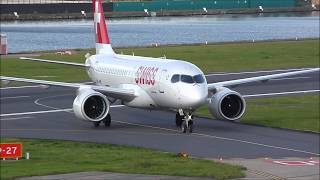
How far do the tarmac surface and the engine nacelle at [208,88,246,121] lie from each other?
67 centimetres

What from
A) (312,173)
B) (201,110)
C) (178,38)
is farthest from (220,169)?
(178,38)

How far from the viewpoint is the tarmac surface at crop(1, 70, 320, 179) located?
39344 mm

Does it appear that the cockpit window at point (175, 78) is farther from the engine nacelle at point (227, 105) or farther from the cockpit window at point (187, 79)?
the engine nacelle at point (227, 105)

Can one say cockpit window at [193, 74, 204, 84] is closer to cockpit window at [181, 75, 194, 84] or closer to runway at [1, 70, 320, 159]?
cockpit window at [181, 75, 194, 84]

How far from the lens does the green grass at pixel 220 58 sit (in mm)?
84375

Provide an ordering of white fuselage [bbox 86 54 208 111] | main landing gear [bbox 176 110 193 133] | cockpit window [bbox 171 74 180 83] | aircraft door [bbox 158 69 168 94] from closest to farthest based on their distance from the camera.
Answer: white fuselage [bbox 86 54 208 111], main landing gear [bbox 176 110 193 133], cockpit window [bbox 171 74 180 83], aircraft door [bbox 158 69 168 94]

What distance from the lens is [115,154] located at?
4022 centimetres

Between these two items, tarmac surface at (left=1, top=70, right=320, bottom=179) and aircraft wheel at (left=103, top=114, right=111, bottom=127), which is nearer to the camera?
tarmac surface at (left=1, top=70, right=320, bottom=179)

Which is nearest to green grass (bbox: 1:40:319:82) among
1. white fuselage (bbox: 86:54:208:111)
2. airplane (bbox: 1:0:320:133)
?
white fuselage (bbox: 86:54:208:111)

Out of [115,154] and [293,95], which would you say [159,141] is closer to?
[115,154]

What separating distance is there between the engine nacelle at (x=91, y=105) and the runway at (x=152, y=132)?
2.47ft

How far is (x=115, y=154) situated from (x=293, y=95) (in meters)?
27.9

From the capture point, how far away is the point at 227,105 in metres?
50.6

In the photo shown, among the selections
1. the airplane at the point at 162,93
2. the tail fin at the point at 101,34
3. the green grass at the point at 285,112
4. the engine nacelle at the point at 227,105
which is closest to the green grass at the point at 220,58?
the tail fin at the point at 101,34
